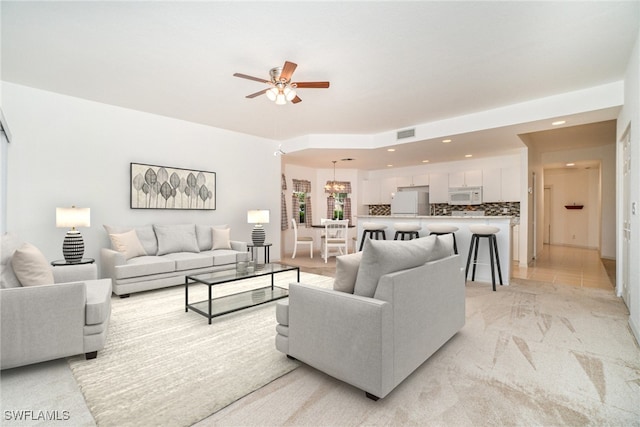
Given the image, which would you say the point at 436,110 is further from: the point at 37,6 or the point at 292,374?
the point at 37,6

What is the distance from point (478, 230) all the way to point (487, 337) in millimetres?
2271

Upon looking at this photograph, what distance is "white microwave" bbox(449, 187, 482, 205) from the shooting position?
7.29 meters

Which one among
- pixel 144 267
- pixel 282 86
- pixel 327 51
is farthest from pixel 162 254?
pixel 327 51

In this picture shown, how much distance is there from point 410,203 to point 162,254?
5.73m

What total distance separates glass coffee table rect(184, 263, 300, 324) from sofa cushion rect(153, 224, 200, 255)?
136 cm

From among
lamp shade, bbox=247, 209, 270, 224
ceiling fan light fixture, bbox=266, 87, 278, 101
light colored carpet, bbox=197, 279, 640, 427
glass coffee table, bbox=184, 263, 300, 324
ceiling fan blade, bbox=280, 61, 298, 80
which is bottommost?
light colored carpet, bbox=197, 279, 640, 427

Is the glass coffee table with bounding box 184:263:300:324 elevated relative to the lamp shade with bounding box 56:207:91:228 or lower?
→ lower

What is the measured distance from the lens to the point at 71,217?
3.68m


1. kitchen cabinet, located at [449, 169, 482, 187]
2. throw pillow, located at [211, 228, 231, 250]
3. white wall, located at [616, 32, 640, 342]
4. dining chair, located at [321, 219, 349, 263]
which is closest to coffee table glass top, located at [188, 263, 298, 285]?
throw pillow, located at [211, 228, 231, 250]

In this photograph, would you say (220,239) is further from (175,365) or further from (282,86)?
(175,365)

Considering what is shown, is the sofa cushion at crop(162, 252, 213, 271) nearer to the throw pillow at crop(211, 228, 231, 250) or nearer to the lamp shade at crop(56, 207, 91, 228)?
the throw pillow at crop(211, 228, 231, 250)

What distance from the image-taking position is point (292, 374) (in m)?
2.03

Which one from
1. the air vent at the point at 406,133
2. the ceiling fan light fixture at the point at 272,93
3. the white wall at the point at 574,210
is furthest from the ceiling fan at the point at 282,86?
the white wall at the point at 574,210

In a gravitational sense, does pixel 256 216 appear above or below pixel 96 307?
above
